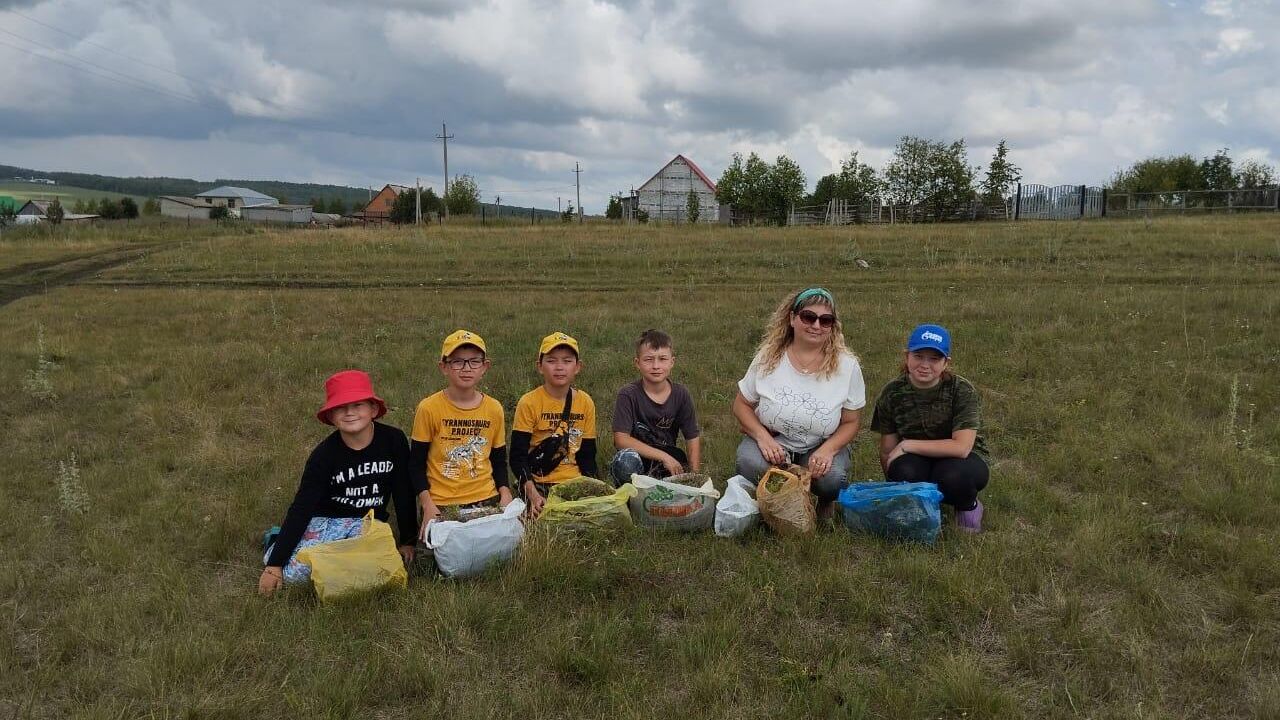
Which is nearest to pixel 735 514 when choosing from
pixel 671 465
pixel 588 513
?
pixel 671 465

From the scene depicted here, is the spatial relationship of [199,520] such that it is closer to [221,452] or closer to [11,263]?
[221,452]

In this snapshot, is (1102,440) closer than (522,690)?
No

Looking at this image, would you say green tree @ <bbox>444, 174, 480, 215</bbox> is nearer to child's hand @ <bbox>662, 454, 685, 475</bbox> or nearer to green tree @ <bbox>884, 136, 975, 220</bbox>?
green tree @ <bbox>884, 136, 975, 220</bbox>

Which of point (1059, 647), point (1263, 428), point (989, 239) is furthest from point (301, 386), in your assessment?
point (989, 239)

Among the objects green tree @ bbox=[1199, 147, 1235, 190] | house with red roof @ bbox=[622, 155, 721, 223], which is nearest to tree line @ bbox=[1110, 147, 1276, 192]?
green tree @ bbox=[1199, 147, 1235, 190]

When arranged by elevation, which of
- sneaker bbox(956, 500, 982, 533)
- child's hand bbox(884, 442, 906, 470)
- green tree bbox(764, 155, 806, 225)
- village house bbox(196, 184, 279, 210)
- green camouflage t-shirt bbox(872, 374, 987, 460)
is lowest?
sneaker bbox(956, 500, 982, 533)

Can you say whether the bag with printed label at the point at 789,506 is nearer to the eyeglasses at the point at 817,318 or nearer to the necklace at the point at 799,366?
the necklace at the point at 799,366

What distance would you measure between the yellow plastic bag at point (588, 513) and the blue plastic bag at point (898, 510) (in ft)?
4.23

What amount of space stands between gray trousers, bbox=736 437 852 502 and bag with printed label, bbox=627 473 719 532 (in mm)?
456

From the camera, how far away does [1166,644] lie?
10.6 ft

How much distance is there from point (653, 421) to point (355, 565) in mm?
2076

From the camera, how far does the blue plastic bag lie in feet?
13.5

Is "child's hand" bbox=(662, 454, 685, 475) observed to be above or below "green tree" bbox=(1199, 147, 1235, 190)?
below

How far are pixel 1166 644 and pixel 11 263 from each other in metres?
26.5
